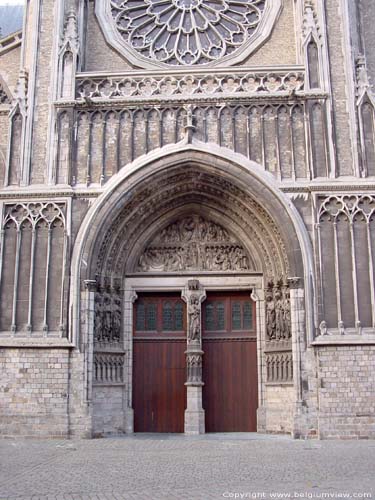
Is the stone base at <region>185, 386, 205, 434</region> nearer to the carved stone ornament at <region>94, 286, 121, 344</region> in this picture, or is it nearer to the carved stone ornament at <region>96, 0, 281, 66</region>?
the carved stone ornament at <region>94, 286, 121, 344</region>

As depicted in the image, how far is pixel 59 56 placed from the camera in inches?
645

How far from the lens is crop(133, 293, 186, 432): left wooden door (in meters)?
15.9

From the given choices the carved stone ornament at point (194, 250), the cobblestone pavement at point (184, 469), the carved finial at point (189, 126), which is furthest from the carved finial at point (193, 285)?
the cobblestone pavement at point (184, 469)

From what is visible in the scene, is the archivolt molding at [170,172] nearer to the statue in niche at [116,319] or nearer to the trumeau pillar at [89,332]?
the trumeau pillar at [89,332]

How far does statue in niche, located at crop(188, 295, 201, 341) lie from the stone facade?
0.06 metres

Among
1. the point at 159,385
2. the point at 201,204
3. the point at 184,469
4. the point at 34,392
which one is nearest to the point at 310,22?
the point at 201,204

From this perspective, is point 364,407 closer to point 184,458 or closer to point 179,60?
point 184,458

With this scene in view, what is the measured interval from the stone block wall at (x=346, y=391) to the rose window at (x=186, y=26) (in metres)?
8.61

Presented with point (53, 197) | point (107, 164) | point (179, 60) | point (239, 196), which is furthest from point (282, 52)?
point (53, 197)

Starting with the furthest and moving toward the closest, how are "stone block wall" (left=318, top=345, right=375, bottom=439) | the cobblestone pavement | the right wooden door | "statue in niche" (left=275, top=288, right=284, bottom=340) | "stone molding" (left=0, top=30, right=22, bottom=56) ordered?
"stone molding" (left=0, top=30, right=22, bottom=56)
the right wooden door
"statue in niche" (left=275, top=288, right=284, bottom=340)
"stone block wall" (left=318, top=345, right=375, bottom=439)
the cobblestone pavement

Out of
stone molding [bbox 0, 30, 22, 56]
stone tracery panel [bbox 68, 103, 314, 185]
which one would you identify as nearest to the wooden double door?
stone tracery panel [bbox 68, 103, 314, 185]

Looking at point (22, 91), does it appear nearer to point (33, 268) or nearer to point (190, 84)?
point (190, 84)

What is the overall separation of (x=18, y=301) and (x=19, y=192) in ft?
8.92

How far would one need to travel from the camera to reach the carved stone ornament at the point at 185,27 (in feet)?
56.2
